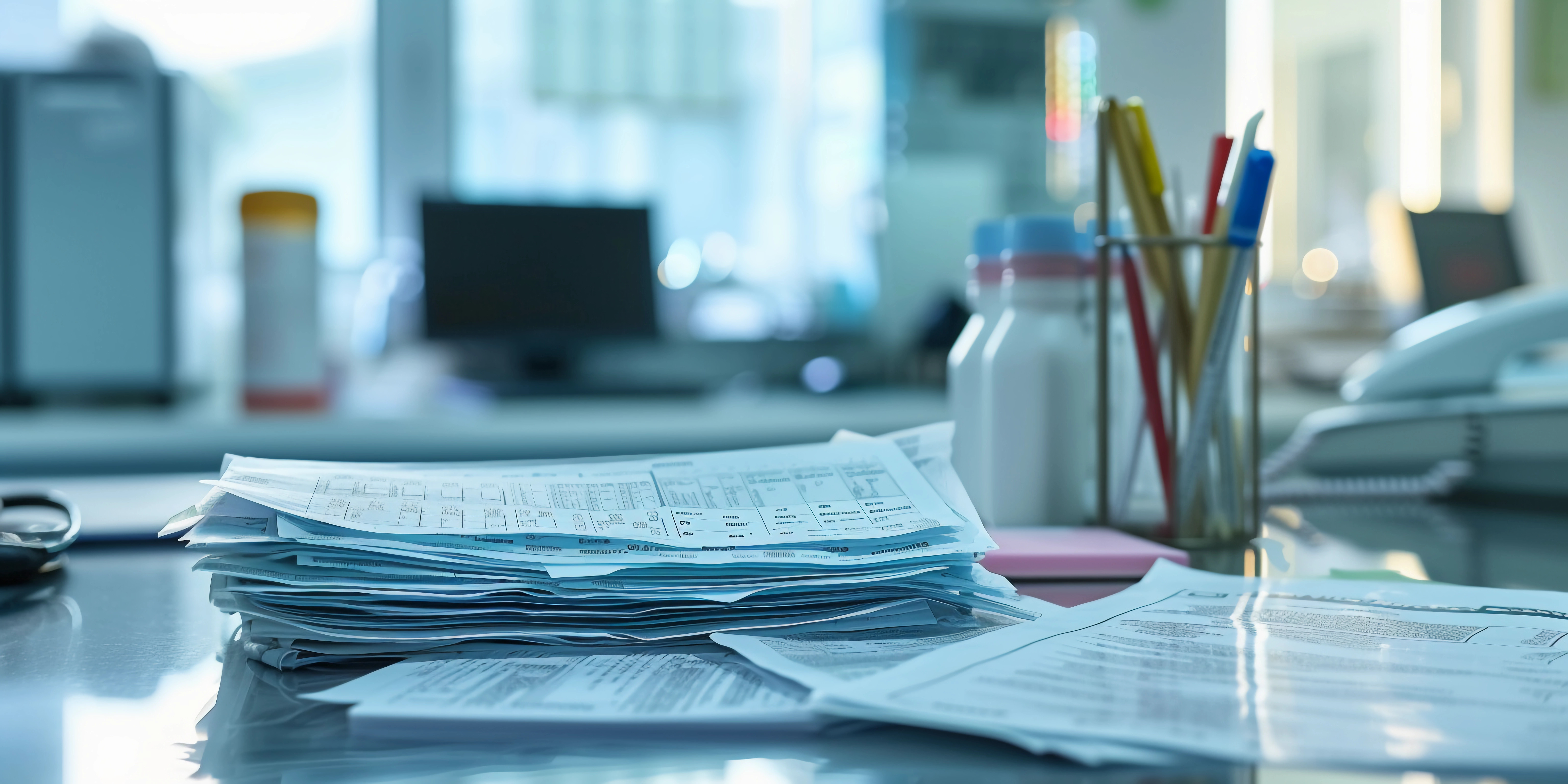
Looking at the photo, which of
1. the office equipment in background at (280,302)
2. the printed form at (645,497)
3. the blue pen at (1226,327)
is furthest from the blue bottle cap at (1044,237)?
the office equipment in background at (280,302)

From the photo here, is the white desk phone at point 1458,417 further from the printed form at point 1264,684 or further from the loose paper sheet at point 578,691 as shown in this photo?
the loose paper sheet at point 578,691

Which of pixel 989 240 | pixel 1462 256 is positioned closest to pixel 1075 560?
pixel 989 240

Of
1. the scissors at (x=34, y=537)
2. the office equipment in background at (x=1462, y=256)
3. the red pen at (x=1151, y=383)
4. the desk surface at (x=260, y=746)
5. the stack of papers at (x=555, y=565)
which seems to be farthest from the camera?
the office equipment in background at (x=1462, y=256)

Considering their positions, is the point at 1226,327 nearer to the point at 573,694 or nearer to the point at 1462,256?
the point at 573,694

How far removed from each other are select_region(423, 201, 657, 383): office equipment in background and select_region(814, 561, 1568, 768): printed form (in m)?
1.73

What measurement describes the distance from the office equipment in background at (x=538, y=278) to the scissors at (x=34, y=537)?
1.42 metres

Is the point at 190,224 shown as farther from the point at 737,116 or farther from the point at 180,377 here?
the point at 737,116

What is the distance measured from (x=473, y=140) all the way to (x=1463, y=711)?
7.83 feet

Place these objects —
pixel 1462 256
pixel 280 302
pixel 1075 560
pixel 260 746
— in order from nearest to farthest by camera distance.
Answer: pixel 260 746
pixel 1075 560
pixel 280 302
pixel 1462 256

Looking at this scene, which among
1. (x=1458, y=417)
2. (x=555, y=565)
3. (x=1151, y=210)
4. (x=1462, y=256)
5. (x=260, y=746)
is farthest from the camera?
(x=1462, y=256)

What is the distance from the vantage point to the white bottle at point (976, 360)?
0.72 metres

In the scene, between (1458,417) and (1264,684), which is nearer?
(1264,684)

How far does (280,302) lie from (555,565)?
4.73ft

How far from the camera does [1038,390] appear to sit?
0.70 metres
